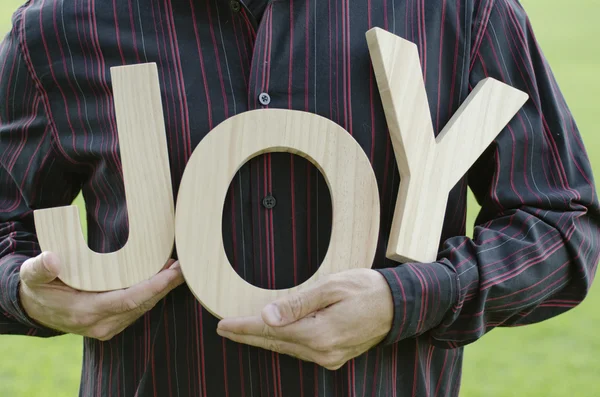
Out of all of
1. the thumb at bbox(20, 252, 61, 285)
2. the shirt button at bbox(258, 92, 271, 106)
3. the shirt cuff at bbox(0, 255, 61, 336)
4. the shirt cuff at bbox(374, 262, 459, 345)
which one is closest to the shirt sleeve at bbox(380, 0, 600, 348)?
the shirt cuff at bbox(374, 262, 459, 345)

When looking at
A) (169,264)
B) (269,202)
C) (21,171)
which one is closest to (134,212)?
(169,264)

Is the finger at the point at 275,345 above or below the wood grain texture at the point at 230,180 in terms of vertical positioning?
below

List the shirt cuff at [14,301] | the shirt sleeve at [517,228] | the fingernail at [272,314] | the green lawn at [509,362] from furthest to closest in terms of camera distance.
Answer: the green lawn at [509,362], the shirt cuff at [14,301], the shirt sleeve at [517,228], the fingernail at [272,314]

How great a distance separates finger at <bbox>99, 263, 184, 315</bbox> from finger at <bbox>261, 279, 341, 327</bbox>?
185 mm

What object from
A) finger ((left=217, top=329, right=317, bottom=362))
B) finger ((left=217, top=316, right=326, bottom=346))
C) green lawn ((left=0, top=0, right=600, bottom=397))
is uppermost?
finger ((left=217, top=316, right=326, bottom=346))

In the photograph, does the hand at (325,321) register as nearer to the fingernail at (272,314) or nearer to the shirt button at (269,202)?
the fingernail at (272,314)

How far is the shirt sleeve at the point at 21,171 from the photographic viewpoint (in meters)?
1.56

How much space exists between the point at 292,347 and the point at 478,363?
10.9 ft

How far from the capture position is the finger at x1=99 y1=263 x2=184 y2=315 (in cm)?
134

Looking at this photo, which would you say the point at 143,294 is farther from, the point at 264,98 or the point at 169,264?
the point at 264,98

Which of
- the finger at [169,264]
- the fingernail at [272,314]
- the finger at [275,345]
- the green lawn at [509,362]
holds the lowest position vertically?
the green lawn at [509,362]

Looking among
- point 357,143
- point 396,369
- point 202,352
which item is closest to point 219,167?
point 357,143

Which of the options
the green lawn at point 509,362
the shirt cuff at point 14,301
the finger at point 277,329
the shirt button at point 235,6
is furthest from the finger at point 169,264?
the green lawn at point 509,362

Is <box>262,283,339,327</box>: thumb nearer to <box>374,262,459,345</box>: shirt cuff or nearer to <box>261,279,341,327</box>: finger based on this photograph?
<box>261,279,341,327</box>: finger
